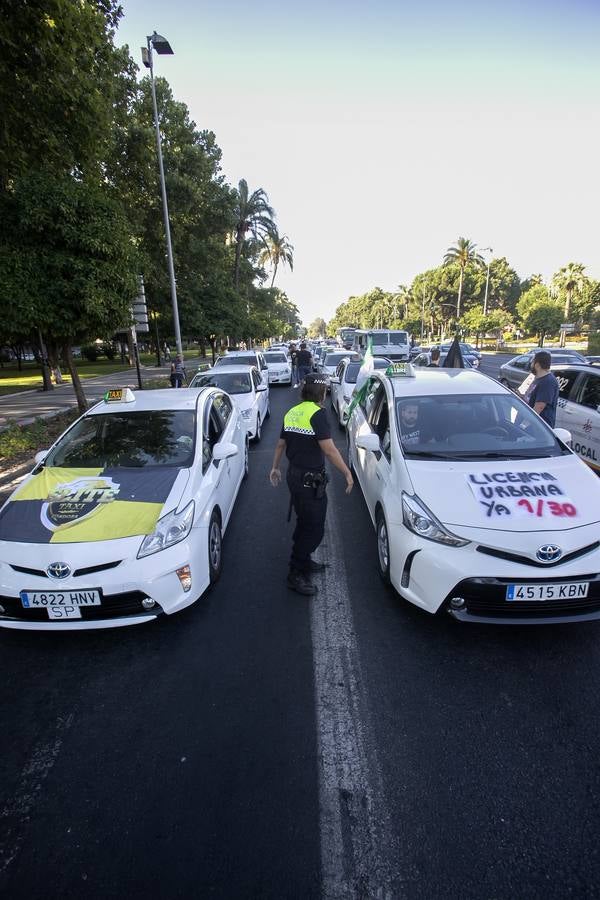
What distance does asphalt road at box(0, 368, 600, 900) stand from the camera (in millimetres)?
1897

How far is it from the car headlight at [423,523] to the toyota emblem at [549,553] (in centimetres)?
44

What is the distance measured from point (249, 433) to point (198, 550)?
5.36 metres

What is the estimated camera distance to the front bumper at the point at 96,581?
10.0 ft

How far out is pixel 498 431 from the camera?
425 cm

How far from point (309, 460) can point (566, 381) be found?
5.73 metres

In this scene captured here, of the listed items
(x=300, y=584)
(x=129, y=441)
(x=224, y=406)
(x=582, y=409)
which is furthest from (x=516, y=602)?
(x=582, y=409)

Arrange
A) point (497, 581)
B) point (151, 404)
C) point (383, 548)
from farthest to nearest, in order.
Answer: point (151, 404) < point (383, 548) < point (497, 581)

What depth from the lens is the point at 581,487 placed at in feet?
11.2

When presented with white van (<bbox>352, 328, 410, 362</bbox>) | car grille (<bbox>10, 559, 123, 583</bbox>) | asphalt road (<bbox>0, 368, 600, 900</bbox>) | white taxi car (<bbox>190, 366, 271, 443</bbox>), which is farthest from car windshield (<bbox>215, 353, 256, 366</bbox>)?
car grille (<bbox>10, 559, 123, 583</bbox>)

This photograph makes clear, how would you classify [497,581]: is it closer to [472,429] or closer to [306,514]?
[306,514]

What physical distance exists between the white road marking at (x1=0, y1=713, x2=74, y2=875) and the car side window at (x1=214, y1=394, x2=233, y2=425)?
11.8 ft

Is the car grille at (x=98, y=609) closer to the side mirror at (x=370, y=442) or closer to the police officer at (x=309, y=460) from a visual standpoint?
the police officer at (x=309, y=460)

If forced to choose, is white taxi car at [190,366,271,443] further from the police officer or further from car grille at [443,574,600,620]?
car grille at [443,574,600,620]

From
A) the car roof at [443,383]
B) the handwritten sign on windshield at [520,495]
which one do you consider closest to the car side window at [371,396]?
the car roof at [443,383]
